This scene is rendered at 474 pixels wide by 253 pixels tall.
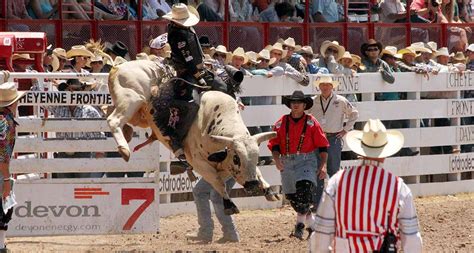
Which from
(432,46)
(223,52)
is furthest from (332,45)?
(432,46)

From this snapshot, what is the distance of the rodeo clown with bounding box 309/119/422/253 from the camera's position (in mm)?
7477

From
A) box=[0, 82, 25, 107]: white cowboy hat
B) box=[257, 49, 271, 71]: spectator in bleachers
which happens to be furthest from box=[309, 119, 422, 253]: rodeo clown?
box=[257, 49, 271, 71]: spectator in bleachers

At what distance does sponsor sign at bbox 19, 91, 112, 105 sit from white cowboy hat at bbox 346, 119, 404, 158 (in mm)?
6421

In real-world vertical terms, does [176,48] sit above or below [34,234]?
above

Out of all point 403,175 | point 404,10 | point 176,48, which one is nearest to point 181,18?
point 176,48

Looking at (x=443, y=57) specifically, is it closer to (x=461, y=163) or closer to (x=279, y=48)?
(x=461, y=163)

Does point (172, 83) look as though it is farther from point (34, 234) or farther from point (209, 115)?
point (34, 234)

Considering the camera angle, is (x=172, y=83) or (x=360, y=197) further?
(x=172, y=83)

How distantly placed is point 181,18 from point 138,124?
129 cm

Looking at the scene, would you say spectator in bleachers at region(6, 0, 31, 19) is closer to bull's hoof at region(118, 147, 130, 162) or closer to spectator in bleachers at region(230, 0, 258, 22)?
spectator in bleachers at region(230, 0, 258, 22)

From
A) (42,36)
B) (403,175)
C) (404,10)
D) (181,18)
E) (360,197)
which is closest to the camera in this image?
(360,197)

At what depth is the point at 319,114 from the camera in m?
14.7

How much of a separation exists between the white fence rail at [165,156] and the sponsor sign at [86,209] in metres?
0.01

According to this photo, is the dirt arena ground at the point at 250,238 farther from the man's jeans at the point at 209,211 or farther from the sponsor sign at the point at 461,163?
the sponsor sign at the point at 461,163
